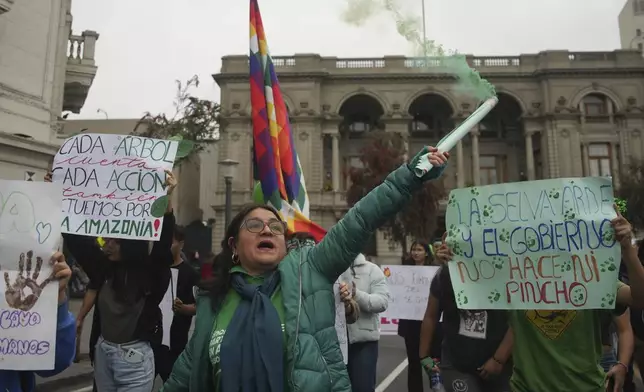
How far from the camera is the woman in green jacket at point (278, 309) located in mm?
2061

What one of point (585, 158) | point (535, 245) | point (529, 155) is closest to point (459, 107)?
point (529, 155)

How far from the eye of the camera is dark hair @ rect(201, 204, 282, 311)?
237cm

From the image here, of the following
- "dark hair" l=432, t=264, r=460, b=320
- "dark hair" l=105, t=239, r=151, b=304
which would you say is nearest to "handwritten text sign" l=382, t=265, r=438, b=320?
"dark hair" l=432, t=264, r=460, b=320

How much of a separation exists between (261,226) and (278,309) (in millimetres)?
406

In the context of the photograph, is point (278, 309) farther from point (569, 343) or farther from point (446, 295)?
point (446, 295)

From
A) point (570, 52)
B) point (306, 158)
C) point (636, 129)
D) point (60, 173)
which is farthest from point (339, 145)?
point (60, 173)

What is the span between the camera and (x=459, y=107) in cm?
3444

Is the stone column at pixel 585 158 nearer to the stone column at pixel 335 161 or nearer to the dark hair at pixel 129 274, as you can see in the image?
the stone column at pixel 335 161

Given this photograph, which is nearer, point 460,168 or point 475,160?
point 460,168

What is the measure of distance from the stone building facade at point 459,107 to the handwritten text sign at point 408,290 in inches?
983

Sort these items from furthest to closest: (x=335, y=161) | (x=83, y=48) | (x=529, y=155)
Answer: (x=335, y=161)
(x=529, y=155)
(x=83, y=48)

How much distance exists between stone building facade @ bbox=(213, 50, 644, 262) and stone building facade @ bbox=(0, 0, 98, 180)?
751 inches

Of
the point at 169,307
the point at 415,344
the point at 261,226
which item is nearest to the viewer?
the point at 261,226

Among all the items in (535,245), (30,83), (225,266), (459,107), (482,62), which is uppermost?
(482,62)
